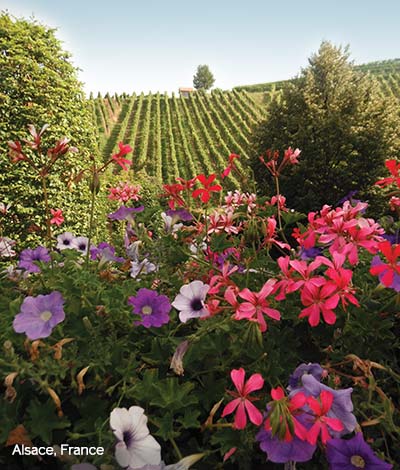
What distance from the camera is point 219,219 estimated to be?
1.80 meters

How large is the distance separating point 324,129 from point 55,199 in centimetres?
670

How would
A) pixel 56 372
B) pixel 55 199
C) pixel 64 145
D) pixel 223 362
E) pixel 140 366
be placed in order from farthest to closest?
pixel 55 199 < pixel 64 145 < pixel 140 366 < pixel 223 362 < pixel 56 372

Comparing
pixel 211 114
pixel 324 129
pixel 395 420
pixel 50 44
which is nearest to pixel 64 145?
pixel 395 420

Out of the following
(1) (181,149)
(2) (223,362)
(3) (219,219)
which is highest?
(3) (219,219)

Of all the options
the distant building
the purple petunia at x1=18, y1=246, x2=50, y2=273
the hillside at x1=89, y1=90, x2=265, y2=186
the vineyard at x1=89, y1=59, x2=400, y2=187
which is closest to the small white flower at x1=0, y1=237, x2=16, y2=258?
the purple petunia at x1=18, y1=246, x2=50, y2=273

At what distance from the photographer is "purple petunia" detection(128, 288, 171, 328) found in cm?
114

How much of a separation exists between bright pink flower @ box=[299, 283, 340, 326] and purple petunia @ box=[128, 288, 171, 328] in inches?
14.5

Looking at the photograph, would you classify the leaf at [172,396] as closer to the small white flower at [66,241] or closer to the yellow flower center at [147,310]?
the yellow flower center at [147,310]

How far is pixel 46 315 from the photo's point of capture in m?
1.08

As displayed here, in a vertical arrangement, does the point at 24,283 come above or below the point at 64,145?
below

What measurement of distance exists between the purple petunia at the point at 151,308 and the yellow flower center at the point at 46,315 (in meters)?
0.20

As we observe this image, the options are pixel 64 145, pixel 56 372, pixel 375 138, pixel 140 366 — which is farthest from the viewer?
pixel 375 138

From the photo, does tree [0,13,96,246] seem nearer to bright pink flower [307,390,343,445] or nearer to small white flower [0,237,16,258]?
small white flower [0,237,16,258]

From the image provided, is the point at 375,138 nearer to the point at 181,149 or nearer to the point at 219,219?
the point at 219,219
